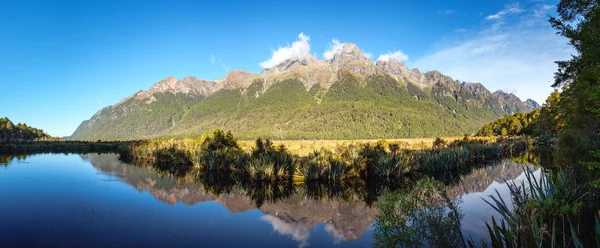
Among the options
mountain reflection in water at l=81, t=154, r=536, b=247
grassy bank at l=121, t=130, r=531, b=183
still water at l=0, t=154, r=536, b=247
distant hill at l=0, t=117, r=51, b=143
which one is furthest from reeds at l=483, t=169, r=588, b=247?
distant hill at l=0, t=117, r=51, b=143

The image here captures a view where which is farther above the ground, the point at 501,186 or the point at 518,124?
the point at 518,124

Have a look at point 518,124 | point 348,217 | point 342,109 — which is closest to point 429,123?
point 342,109

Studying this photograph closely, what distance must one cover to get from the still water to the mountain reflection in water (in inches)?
1.4

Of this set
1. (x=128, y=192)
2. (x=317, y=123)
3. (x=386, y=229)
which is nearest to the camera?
(x=386, y=229)

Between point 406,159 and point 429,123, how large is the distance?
6703 inches

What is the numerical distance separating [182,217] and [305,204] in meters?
4.53

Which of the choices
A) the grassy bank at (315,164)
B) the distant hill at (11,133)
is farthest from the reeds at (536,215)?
the distant hill at (11,133)

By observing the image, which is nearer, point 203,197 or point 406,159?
point 203,197

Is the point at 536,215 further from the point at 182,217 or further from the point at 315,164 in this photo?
the point at 315,164

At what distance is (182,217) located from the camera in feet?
34.8

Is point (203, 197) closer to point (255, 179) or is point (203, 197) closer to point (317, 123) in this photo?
point (255, 179)

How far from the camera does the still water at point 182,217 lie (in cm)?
826

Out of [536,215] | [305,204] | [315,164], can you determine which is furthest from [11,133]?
[536,215]

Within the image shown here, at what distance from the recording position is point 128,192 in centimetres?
1477
